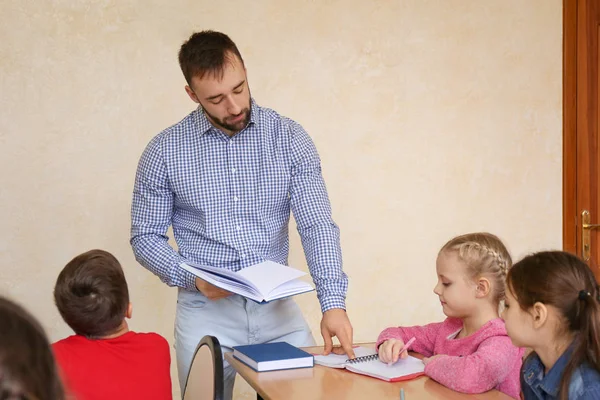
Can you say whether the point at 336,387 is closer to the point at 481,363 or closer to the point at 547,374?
the point at 481,363

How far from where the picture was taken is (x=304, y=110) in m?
3.54

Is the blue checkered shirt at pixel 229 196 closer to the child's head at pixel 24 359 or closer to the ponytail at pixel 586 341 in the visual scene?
the ponytail at pixel 586 341

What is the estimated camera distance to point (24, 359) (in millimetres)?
740

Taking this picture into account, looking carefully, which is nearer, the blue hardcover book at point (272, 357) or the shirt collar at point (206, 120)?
the blue hardcover book at point (272, 357)

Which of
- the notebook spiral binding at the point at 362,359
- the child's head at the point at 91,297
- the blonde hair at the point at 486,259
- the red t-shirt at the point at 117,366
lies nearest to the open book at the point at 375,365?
the notebook spiral binding at the point at 362,359

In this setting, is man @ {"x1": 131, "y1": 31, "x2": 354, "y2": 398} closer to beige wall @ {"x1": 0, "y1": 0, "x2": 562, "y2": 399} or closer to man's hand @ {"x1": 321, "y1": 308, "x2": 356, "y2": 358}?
man's hand @ {"x1": 321, "y1": 308, "x2": 356, "y2": 358}

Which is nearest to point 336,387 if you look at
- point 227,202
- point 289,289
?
point 289,289

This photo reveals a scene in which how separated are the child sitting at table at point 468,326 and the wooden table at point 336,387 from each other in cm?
→ 6

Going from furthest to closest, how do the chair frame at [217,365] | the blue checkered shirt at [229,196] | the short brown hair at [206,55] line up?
the blue checkered shirt at [229,196] → the short brown hair at [206,55] → the chair frame at [217,365]

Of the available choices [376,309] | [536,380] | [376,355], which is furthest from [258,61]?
[536,380]

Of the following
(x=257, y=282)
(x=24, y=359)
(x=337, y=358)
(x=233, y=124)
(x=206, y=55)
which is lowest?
(x=337, y=358)

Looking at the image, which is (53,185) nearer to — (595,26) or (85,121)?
(85,121)

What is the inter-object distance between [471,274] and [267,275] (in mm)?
586

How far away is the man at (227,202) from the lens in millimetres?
2357
